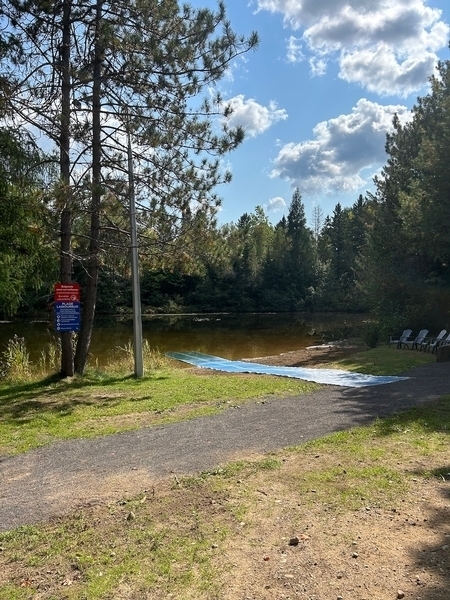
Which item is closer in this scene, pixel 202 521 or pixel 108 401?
pixel 202 521

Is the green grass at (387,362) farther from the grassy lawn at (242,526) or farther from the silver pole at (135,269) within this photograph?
the grassy lawn at (242,526)

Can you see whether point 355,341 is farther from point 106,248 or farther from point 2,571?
point 2,571

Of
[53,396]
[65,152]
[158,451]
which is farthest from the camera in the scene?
[65,152]

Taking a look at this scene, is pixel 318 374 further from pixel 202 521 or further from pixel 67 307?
pixel 202 521

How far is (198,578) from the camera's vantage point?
2.88 metres

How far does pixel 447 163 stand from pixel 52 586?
52.7ft

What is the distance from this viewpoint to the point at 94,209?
32.9 ft

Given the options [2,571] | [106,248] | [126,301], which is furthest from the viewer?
[126,301]

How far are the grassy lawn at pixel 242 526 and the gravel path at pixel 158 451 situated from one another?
24 centimetres

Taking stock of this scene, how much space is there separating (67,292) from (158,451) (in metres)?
5.64

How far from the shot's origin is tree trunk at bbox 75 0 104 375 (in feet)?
32.4

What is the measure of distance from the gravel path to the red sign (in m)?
4.59

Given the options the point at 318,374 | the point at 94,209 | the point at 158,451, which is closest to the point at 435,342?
the point at 318,374

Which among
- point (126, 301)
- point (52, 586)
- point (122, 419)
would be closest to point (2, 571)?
point (52, 586)
